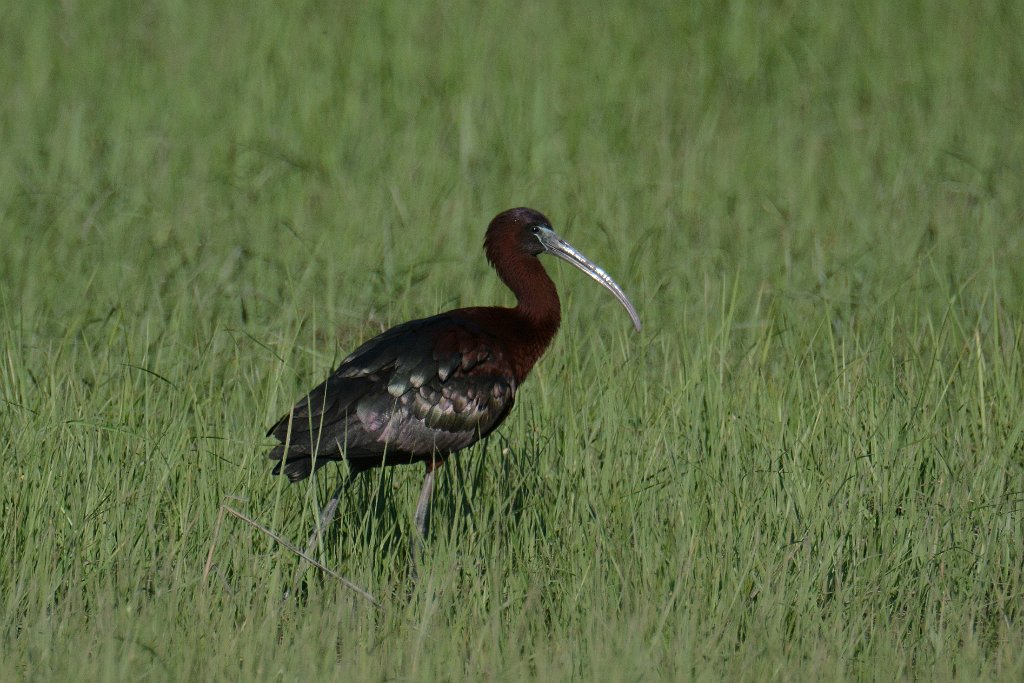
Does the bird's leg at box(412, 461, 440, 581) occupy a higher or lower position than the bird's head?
lower

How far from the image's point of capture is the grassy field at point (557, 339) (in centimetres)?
412

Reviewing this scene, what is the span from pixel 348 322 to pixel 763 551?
297 cm

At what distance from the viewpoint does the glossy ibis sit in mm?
4902

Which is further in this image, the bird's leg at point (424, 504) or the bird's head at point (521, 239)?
the bird's head at point (521, 239)

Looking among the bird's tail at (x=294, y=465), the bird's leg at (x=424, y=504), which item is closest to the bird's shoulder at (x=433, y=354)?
the bird's leg at (x=424, y=504)

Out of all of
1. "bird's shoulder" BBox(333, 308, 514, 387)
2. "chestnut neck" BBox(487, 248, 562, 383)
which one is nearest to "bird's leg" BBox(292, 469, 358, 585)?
"bird's shoulder" BBox(333, 308, 514, 387)

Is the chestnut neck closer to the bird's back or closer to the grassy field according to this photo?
the bird's back

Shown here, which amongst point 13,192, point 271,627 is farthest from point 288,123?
point 271,627

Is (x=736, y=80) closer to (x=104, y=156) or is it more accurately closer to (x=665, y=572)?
(x=104, y=156)

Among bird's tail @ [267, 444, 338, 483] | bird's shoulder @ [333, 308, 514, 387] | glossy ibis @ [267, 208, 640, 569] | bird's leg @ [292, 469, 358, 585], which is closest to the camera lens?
bird's leg @ [292, 469, 358, 585]

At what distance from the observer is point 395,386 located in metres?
5.08

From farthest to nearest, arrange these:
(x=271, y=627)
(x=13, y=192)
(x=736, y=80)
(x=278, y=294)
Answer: (x=736, y=80), (x=13, y=192), (x=278, y=294), (x=271, y=627)

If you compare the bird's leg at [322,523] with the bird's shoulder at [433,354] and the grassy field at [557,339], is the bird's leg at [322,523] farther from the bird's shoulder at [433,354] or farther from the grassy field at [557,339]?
the bird's shoulder at [433,354]

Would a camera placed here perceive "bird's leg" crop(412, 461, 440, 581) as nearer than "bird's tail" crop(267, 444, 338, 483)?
No
